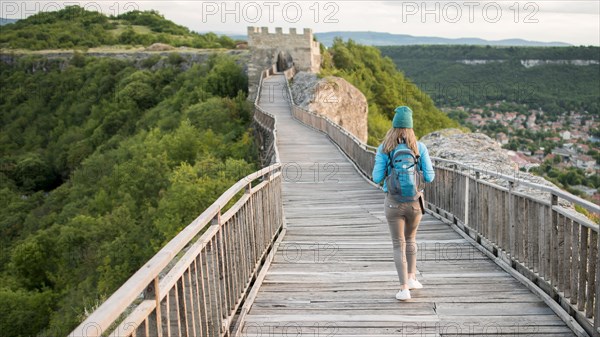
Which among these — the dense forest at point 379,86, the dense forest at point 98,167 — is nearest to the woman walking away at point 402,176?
the dense forest at point 98,167

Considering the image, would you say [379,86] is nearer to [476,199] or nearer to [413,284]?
[476,199]

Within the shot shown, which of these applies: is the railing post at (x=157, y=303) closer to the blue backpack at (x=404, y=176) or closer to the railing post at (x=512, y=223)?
the blue backpack at (x=404, y=176)

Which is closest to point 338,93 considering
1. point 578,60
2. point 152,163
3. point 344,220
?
point 152,163

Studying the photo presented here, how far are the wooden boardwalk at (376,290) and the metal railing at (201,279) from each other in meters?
0.41

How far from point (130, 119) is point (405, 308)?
56.0 m

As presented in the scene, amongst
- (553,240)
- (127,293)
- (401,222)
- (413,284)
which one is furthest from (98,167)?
(127,293)

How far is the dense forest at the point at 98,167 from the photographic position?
21.2 meters

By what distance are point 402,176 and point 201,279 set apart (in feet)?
7.70

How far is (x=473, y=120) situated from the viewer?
2387 inches

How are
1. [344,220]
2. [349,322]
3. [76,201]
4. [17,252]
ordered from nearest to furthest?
[349,322] → [344,220] → [17,252] → [76,201]

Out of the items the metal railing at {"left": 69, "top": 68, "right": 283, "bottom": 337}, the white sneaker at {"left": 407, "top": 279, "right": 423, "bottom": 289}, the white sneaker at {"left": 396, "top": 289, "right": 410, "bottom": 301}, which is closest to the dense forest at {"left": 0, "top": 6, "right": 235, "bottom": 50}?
the metal railing at {"left": 69, "top": 68, "right": 283, "bottom": 337}

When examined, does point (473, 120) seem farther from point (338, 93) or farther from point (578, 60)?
point (338, 93)

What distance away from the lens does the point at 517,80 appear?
70562mm

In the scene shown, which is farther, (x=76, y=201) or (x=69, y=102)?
(x=69, y=102)
